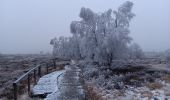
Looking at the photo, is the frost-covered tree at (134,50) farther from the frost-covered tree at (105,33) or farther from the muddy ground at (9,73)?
the muddy ground at (9,73)

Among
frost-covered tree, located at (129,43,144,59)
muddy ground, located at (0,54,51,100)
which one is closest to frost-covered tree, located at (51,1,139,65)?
frost-covered tree, located at (129,43,144,59)

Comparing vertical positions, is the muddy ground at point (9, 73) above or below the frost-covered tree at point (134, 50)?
below

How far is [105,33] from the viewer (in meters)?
45.0

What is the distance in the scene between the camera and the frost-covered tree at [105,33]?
4238 cm

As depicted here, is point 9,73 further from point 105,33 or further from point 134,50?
point 134,50

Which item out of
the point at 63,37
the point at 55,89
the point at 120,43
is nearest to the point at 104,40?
the point at 120,43

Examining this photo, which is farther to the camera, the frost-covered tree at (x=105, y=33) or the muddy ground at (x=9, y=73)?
the frost-covered tree at (x=105, y=33)

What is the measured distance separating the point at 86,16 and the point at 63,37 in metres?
64.2

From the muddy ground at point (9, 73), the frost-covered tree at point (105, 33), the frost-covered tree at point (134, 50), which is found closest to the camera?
the muddy ground at point (9, 73)

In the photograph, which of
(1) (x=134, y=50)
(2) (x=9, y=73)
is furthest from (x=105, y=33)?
(2) (x=9, y=73)

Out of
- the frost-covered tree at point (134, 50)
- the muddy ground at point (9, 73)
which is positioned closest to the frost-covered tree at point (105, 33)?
the frost-covered tree at point (134, 50)

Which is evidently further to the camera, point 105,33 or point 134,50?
point 134,50

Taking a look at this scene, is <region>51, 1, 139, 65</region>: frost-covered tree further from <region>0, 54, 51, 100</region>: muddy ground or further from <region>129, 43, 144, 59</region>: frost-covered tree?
<region>0, 54, 51, 100</region>: muddy ground

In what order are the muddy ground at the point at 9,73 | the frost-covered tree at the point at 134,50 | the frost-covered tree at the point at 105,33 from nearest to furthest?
the muddy ground at the point at 9,73 < the frost-covered tree at the point at 105,33 < the frost-covered tree at the point at 134,50
